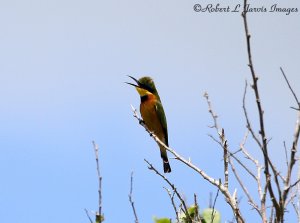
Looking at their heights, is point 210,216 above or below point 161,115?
below

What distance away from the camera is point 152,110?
1011 centimetres

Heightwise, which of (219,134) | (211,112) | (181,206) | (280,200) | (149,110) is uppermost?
(149,110)

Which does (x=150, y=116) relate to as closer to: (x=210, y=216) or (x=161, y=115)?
(x=161, y=115)

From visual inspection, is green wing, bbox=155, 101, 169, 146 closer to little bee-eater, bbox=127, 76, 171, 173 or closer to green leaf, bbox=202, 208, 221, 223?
A: little bee-eater, bbox=127, 76, 171, 173

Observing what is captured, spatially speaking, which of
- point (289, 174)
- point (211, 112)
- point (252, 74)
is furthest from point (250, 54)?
point (211, 112)

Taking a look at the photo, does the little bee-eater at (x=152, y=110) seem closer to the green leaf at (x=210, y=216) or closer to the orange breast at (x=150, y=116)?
the orange breast at (x=150, y=116)

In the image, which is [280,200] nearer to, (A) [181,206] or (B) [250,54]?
(B) [250,54]

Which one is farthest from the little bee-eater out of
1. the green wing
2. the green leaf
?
the green leaf

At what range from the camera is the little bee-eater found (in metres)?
10.1

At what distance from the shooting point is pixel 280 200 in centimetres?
321

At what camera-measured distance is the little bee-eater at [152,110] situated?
33.2 ft

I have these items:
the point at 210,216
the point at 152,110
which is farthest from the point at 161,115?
the point at 210,216

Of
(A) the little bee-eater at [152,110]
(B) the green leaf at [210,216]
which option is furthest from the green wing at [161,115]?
(B) the green leaf at [210,216]

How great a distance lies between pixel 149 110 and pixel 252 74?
7063 millimetres
